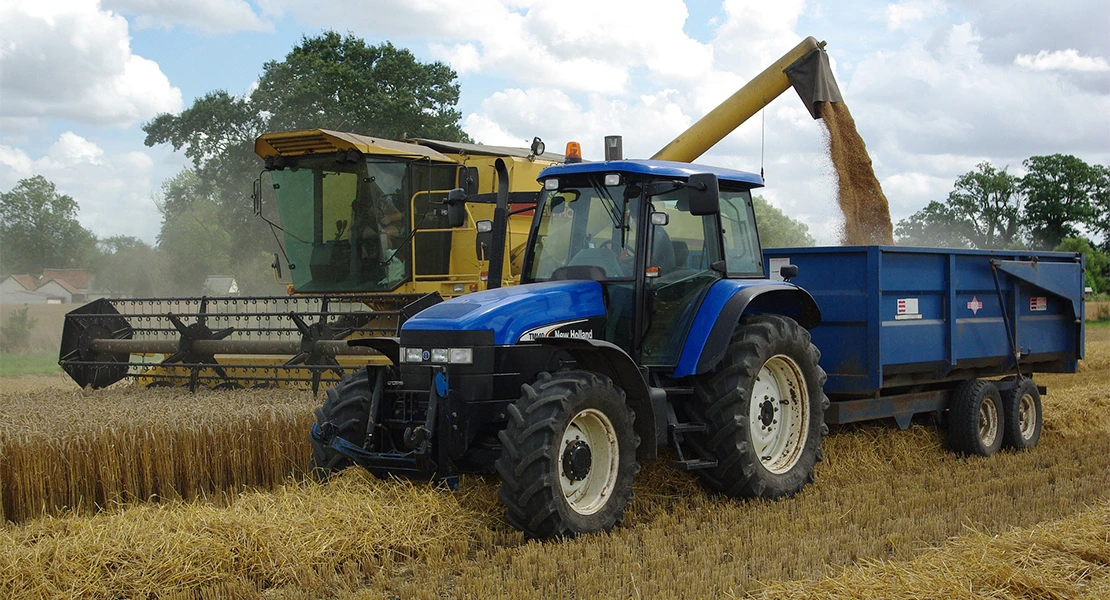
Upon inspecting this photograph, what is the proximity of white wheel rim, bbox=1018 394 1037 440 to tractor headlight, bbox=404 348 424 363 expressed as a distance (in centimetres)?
601

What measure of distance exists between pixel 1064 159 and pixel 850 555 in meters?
57.4

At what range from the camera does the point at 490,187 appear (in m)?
11.7

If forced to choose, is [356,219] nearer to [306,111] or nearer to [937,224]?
[306,111]

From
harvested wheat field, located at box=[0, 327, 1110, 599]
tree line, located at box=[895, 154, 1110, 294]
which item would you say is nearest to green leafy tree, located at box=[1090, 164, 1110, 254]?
tree line, located at box=[895, 154, 1110, 294]

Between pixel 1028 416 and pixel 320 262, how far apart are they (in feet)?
23.3

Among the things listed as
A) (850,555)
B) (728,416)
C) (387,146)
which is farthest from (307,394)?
(850,555)

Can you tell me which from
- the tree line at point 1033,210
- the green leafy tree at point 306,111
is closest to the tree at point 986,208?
the tree line at point 1033,210

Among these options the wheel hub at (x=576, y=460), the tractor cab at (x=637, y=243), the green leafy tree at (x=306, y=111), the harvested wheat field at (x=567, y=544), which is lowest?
the harvested wheat field at (x=567, y=544)

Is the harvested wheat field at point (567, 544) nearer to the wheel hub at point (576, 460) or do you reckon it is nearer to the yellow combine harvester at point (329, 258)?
the wheel hub at point (576, 460)

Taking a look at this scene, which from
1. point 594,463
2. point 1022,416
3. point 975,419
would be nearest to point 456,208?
point 594,463

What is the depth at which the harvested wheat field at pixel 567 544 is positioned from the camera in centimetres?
450

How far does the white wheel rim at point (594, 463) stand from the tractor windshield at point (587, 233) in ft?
3.39

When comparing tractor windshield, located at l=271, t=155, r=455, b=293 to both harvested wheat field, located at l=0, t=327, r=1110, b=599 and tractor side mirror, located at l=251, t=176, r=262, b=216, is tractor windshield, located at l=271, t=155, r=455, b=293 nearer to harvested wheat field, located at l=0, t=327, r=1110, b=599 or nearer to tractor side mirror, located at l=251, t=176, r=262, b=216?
tractor side mirror, located at l=251, t=176, r=262, b=216

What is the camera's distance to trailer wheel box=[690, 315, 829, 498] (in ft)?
20.6
